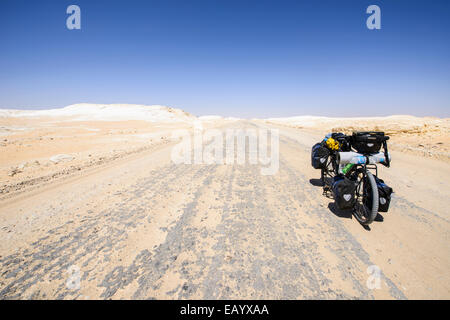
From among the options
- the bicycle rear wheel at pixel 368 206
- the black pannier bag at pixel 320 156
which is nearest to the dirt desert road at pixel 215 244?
the bicycle rear wheel at pixel 368 206

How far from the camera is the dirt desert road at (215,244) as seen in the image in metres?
2.02

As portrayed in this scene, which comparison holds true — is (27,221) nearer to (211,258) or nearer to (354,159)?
(211,258)

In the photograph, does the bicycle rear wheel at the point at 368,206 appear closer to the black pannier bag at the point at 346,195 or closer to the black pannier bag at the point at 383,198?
the black pannier bag at the point at 383,198

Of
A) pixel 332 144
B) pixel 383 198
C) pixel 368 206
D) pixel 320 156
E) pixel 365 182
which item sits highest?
pixel 332 144

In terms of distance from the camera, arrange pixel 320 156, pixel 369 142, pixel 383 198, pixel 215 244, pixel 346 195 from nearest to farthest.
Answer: pixel 215 244, pixel 383 198, pixel 346 195, pixel 369 142, pixel 320 156

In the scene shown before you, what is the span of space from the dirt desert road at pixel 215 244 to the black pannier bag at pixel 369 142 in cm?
134

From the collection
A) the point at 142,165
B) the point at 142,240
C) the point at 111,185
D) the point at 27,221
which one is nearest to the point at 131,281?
the point at 142,240

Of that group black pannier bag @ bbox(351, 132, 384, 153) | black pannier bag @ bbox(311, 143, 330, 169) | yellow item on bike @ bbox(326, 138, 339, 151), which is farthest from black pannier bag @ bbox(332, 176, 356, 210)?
black pannier bag @ bbox(311, 143, 330, 169)

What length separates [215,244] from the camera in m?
2.68

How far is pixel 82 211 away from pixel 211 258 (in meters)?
3.02

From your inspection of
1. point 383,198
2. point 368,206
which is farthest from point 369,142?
point 368,206

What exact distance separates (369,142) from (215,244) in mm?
3420

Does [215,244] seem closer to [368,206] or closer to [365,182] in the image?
[368,206]
